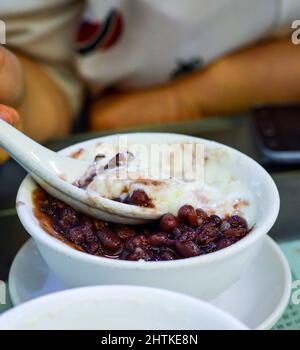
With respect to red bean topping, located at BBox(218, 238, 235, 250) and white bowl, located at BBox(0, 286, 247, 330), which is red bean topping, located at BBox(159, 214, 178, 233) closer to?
red bean topping, located at BBox(218, 238, 235, 250)

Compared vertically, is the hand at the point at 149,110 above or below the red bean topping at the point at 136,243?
below

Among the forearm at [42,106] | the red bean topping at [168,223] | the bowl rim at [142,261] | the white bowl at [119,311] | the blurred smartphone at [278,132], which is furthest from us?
the forearm at [42,106]

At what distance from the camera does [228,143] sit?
1136 mm

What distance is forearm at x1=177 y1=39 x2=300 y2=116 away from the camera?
135cm

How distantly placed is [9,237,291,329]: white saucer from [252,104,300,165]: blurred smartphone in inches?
10.8

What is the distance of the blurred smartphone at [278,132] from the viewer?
107 cm

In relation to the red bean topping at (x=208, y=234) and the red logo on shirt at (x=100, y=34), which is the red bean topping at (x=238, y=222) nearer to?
the red bean topping at (x=208, y=234)

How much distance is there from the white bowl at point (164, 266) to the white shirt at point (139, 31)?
63cm

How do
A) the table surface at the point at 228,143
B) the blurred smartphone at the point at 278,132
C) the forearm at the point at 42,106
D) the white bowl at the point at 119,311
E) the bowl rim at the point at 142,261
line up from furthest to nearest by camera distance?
the forearm at the point at 42,106, the blurred smartphone at the point at 278,132, the table surface at the point at 228,143, the bowl rim at the point at 142,261, the white bowl at the point at 119,311

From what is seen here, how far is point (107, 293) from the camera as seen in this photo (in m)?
0.53

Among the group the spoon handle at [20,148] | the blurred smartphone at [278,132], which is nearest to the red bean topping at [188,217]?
the spoon handle at [20,148]

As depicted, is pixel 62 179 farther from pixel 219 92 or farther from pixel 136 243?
pixel 219 92

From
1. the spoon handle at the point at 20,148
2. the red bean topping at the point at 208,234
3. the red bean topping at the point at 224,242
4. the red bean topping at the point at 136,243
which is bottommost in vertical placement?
the red bean topping at the point at 136,243
